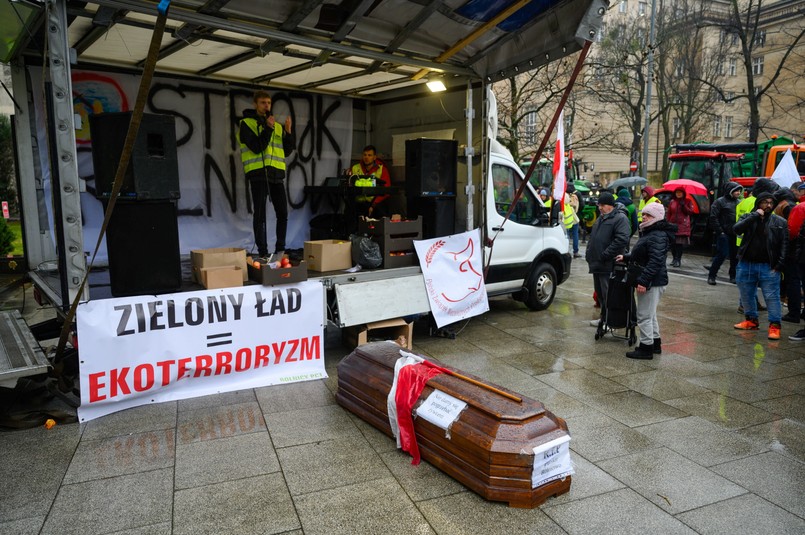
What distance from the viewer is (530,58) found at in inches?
225

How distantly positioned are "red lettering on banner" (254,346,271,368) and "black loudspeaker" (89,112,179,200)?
4.97 feet

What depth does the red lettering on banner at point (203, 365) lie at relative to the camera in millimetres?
4676

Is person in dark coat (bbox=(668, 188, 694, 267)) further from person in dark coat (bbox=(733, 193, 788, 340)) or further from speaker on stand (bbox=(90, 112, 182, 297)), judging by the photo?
speaker on stand (bbox=(90, 112, 182, 297))

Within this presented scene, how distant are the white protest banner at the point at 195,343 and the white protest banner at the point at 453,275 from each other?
1501 mm

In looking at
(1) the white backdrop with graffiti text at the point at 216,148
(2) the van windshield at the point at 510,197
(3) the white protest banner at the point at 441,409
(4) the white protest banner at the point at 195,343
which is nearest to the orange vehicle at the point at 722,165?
(2) the van windshield at the point at 510,197

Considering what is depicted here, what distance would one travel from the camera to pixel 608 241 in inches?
264

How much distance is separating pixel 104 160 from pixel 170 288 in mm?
1169

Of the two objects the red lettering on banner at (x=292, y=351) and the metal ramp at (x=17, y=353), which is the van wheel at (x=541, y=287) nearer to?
the red lettering on banner at (x=292, y=351)

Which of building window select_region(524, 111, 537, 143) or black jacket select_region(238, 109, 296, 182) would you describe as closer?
black jacket select_region(238, 109, 296, 182)

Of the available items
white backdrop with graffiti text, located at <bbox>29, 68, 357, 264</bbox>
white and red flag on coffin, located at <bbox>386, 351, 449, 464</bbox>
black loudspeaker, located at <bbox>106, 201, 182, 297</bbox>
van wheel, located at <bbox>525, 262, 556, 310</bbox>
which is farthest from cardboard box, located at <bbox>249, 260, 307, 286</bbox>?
van wheel, located at <bbox>525, 262, 556, 310</bbox>

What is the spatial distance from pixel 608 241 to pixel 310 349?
3795 millimetres

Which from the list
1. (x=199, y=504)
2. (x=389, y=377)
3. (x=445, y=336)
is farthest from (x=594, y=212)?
(x=199, y=504)

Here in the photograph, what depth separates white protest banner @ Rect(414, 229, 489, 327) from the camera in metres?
6.32

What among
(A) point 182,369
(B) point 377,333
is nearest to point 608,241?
(B) point 377,333
